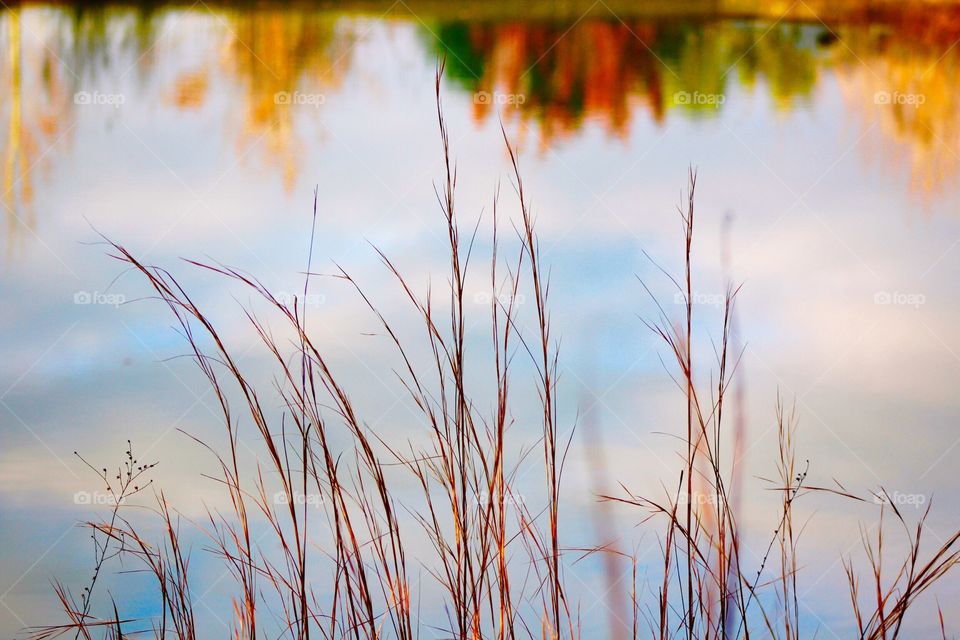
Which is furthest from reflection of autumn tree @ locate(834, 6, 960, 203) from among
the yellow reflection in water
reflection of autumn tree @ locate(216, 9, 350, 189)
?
reflection of autumn tree @ locate(216, 9, 350, 189)

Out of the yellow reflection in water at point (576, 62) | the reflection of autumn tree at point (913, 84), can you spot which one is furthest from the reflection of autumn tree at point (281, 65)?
the reflection of autumn tree at point (913, 84)

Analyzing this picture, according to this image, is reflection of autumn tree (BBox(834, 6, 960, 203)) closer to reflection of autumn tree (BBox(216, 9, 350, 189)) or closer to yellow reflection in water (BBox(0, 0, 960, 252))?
yellow reflection in water (BBox(0, 0, 960, 252))

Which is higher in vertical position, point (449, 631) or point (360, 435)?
point (360, 435)

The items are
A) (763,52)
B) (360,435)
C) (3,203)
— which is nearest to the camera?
(360,435)

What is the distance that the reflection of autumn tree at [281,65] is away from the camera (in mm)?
2736

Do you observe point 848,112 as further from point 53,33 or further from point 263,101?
point 53,33

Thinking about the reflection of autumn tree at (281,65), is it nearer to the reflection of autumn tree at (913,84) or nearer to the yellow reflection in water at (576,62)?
the yellow reflection in water at (576,62)

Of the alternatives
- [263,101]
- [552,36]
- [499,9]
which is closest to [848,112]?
[552,36]

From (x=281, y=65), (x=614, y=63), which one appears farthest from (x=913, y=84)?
(x=281, y=65)

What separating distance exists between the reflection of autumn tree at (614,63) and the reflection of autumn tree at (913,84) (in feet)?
0.52

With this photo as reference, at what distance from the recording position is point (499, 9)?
9.89 ft

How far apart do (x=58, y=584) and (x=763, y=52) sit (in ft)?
8.66

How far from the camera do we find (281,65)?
2865mm

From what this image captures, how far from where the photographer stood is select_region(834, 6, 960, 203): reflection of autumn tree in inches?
112
